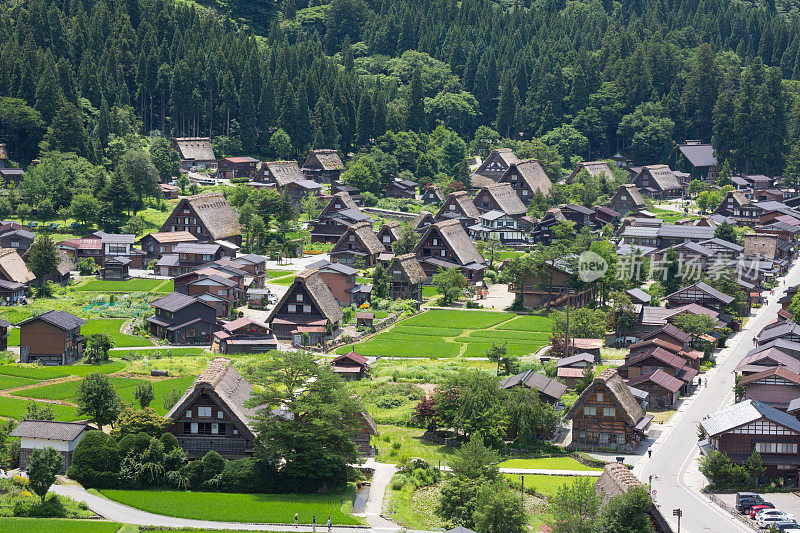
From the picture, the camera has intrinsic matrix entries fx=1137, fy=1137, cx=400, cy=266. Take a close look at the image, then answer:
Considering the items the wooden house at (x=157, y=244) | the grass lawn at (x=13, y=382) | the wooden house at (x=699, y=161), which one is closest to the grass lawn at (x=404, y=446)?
the grass lawn at (x=13, y=382)

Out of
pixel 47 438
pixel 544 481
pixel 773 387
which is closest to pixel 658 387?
pixel 773 387

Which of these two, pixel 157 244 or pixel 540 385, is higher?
pixel 157 244

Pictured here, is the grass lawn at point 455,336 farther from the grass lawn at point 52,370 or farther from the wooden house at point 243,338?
the grass lawn at point 52,370

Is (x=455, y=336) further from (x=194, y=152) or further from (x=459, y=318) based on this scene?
(x=194, y=152)

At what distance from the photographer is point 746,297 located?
75438 mm

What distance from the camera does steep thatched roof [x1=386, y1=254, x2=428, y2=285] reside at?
261ft

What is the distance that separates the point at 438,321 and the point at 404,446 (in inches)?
988

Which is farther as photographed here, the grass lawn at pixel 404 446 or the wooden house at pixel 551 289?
the wooden house at pixel 551 289

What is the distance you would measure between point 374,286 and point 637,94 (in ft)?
214

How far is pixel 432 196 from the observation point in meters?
110

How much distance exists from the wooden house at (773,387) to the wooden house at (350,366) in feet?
62.8

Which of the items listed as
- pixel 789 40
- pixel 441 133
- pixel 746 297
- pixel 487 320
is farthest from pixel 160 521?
pixel 789 40

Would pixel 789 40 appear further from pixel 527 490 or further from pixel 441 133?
pixel 527 490

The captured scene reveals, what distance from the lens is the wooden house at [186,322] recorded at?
219ft
